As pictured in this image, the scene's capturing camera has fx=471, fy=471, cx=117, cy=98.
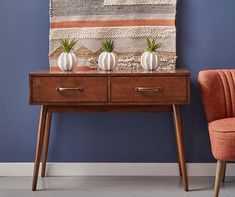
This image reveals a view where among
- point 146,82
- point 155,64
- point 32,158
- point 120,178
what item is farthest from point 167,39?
point 32,158

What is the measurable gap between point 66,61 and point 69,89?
0.23 meters

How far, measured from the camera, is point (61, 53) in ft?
9.54

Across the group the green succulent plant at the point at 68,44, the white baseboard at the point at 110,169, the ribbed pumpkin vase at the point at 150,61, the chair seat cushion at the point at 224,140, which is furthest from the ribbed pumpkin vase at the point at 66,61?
the chair seat cushion at the point at 224,140

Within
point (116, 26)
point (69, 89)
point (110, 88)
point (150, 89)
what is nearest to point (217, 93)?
point (150, 89)

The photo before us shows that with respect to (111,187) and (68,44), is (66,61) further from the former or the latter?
(111,187)

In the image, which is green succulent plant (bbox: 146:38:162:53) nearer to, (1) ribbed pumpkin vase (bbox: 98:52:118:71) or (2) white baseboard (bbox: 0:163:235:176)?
(1) ribbed pumpkin vase (bbox: 98:52:118:71)

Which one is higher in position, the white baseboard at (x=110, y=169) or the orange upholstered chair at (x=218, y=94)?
the orange upholstered chair at (x=218, y=94)

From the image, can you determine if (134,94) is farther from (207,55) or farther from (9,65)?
(9,65)

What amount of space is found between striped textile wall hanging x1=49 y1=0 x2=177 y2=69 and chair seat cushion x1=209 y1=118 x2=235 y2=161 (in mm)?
661

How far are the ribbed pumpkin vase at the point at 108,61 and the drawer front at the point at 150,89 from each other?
0.17 m

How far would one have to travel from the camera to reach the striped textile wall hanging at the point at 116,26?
9.78 ft

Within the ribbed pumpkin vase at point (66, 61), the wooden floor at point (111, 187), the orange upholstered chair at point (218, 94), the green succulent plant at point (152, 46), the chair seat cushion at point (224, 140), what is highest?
the green succulent plant at point (152, 46)

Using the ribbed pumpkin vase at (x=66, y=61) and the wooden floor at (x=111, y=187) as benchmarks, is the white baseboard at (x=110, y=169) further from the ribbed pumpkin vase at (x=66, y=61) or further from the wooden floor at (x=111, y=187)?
the ribbed pumpkin vase at (x=66, y=61)

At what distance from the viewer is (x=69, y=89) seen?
2646 millimetres
